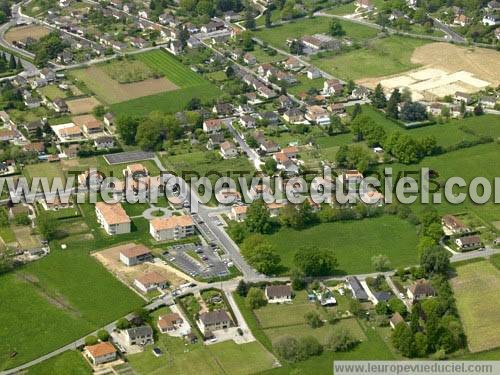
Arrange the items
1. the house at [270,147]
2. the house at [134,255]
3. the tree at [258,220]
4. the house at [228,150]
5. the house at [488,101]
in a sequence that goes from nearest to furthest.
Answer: the house at [134,255], the tree at [258,220], the house at [228,150], the house at [270,147], the house at [488,101]

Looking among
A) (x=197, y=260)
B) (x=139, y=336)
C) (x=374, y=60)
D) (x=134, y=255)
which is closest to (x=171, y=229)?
(x=197, y=260)

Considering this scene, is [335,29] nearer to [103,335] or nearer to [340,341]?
[340,341]

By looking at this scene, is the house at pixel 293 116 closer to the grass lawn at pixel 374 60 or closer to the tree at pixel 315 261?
the grass lawn at pixel 374 60

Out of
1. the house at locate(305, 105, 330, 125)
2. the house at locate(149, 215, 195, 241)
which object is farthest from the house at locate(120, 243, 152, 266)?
the house at locate(305, 105, 330, 125)

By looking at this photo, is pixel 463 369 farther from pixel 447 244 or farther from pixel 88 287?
pixel 88 287

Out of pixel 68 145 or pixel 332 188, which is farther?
pixel 68 145

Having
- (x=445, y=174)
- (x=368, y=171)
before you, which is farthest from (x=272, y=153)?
(x=445, y=174)

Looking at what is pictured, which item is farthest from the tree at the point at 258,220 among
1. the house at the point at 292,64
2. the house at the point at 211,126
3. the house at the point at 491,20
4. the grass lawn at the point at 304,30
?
the house at the point at 491,20
